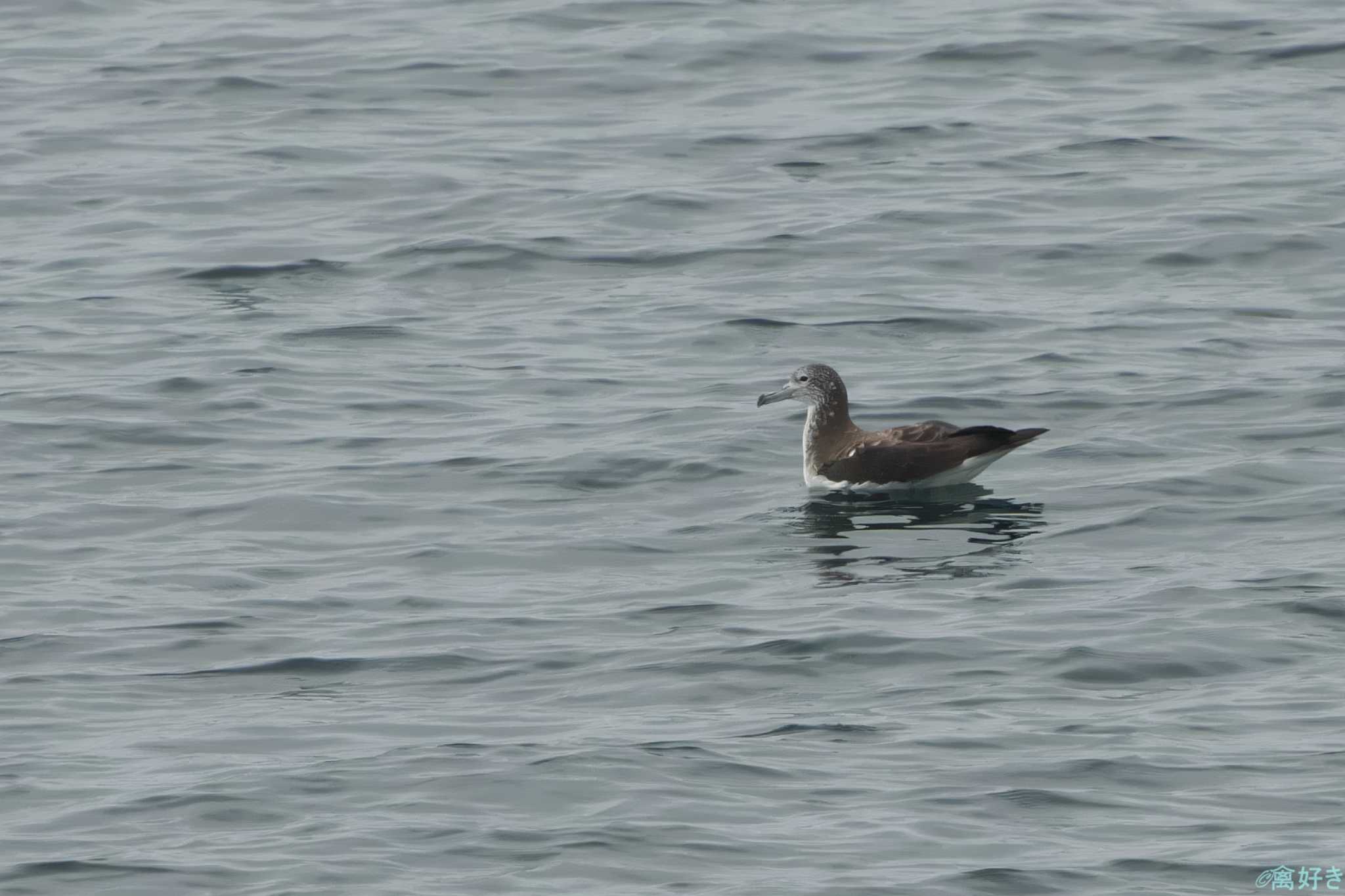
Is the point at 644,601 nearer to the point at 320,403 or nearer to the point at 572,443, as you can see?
the point at 572,443

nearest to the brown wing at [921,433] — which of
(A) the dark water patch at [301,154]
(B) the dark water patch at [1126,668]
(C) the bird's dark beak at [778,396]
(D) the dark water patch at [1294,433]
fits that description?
(C) the bird's dark beak at [778,396]

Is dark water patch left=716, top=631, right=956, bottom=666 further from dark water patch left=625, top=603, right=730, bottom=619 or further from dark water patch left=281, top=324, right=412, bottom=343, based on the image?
dark water patch left=281, top=324, right=412, bottom=343

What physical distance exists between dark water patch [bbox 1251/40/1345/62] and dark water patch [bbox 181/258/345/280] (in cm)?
1062

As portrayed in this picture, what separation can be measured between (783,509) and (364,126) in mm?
11463

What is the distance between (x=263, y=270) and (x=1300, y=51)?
11456 millimetres

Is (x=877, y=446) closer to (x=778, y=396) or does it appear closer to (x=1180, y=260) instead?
(x=778, y=396)

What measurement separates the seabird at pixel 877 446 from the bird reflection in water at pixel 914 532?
13 centimetres

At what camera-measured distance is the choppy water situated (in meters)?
9.82

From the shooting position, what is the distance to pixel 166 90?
26984 mm

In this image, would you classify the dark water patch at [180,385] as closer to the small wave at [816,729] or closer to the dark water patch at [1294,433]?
the dark water patch at [1294,433]

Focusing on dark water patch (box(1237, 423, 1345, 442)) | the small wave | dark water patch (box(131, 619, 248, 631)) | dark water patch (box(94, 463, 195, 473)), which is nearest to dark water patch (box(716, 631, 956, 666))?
the small wave

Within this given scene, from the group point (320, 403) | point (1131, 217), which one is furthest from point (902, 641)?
point (1131, 217)

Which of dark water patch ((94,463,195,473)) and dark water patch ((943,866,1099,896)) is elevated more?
dark water patch ((943,866,1099,896))

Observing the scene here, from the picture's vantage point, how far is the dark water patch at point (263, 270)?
20.7 meters
